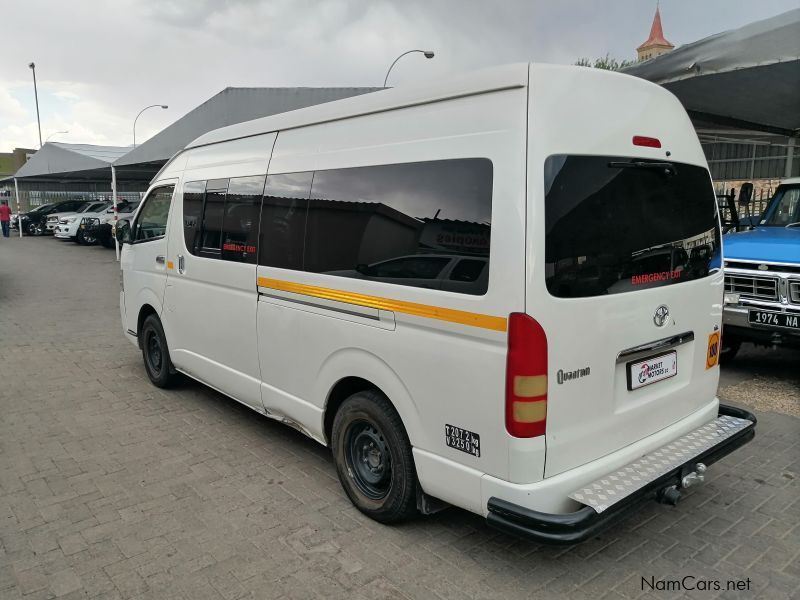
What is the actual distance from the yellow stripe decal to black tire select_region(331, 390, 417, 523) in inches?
21.8

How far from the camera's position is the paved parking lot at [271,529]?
302 centimetres

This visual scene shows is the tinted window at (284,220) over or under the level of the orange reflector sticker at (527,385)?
over

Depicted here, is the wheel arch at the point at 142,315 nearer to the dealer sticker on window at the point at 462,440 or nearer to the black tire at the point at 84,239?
the dealer sticker on window at the point at 462,440

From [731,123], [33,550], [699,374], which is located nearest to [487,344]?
[699,374]

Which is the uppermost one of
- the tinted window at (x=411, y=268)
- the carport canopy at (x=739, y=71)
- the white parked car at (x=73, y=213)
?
the carport canopy at (x=739, y=71)

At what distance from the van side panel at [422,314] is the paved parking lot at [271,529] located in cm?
50

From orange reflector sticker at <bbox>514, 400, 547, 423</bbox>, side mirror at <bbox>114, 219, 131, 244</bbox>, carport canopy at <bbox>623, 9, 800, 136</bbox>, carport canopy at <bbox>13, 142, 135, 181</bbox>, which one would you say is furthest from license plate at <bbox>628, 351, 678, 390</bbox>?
carport canopy at <bbox>13, 142, 135, 181</bbox>

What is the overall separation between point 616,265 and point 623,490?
1.08m

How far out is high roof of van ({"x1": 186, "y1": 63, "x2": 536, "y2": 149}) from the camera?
9.21 feet

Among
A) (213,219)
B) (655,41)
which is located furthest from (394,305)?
(655,41)

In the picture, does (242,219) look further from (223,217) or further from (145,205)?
(145,205)

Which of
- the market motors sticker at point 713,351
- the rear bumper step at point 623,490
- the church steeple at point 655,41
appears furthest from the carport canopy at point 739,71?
the church steeple at point 655,41

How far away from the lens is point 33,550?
3.34 meters

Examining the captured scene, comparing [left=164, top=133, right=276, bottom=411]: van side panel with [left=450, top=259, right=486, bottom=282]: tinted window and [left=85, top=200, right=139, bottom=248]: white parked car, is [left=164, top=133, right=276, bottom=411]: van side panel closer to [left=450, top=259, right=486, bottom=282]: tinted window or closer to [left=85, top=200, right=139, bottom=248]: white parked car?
[left=450, top=259, right=486, bottom=282]: tinted window
